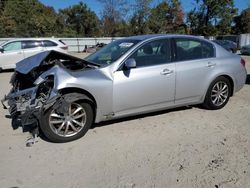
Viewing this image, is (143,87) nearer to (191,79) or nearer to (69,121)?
(191,79)

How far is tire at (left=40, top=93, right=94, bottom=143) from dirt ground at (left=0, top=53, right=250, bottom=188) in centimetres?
13

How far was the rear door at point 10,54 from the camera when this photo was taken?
40.1ft

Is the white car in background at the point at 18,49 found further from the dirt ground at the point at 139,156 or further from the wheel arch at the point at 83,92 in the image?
the wheel arch at the point at 83,92

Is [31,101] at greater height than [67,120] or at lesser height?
greater

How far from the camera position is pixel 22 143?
4191 millimetres

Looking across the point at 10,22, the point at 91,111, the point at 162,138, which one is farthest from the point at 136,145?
the point at 10,22

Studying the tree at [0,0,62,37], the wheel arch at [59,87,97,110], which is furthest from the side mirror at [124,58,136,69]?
the tree at [0,0,62,37]

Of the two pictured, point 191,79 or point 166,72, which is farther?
point 191,79

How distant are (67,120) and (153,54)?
193 centimetres

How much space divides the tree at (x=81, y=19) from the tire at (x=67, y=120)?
5275 centimetres

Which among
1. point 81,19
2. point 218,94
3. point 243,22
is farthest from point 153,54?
point 243,22

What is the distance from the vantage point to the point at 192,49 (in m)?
5.35

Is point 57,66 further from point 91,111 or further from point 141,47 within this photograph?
point 141,47

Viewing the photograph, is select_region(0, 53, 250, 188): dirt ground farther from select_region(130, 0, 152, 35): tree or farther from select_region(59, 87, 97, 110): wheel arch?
select_region(130, 0, 152, 35): tree
